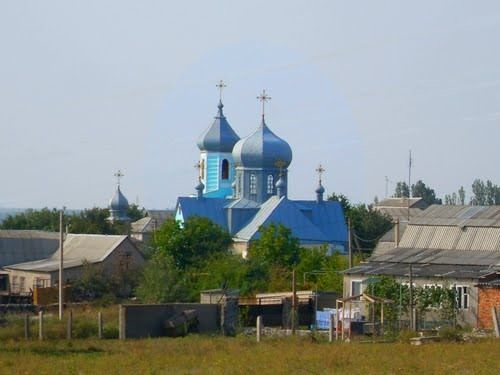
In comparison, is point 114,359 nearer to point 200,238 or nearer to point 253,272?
point 253,272

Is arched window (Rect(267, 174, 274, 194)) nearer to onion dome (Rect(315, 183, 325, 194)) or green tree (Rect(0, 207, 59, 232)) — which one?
onion dome (Rect(315, 183, 325, 194))

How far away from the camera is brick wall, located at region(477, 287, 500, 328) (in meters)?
40.6

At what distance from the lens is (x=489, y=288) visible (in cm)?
4097

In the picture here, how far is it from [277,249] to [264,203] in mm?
15030

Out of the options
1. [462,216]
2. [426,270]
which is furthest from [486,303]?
[462,216]

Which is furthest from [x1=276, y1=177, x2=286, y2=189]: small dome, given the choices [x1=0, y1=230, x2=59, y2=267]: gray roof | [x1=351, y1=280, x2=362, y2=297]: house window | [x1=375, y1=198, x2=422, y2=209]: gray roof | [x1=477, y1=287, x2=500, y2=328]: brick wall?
[x1=375, y1=198, x2=422, y2=209]: gray roof

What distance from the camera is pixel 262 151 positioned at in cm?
7481

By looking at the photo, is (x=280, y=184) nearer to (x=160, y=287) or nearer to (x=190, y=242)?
(x=190, y=242)

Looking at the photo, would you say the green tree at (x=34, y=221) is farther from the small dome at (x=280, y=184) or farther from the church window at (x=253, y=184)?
the small dome at (x=280, y=184)

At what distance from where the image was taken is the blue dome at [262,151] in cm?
7481

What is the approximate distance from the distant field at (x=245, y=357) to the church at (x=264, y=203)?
40295 millimetres

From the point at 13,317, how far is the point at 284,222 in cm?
3157

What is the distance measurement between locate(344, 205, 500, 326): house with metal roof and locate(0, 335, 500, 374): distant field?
1123 centimetres

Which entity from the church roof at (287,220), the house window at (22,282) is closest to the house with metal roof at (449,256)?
the house window at (22,282)
